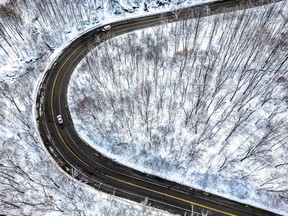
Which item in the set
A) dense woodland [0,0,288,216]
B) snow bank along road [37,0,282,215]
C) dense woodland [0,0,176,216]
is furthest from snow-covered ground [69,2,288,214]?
dense woodland [0,0,176,216]

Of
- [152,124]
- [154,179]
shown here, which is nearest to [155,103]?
[152,124]

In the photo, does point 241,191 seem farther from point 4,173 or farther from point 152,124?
point 4,173

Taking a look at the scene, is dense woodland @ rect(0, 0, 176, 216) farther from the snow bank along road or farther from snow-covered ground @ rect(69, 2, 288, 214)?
snow-covered ground @ rect(69, 2, 288, 214)

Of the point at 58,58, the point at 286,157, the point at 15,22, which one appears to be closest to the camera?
the point at 286,157

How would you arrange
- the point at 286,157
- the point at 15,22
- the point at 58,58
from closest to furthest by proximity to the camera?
1. the point at 286,157
2. the point at 58,58
3. the point at 15,22

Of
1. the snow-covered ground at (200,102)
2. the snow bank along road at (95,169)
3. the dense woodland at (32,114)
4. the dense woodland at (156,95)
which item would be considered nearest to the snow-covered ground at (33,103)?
the dense woodland at (32,114)

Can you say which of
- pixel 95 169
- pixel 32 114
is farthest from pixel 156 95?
pixel 32 114
